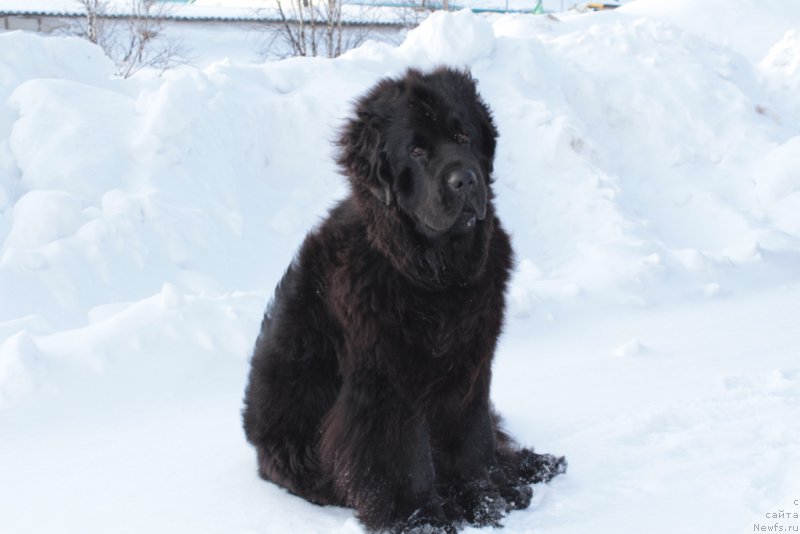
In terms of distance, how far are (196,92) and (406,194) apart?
5.51 m

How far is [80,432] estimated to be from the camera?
4.02 metres

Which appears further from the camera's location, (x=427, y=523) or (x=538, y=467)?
(x=538, y=467)

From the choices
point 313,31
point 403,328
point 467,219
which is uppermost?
point 467,219

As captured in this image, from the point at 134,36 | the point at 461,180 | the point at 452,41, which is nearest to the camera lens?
the point at 461,180

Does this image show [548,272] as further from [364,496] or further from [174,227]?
[364,496]

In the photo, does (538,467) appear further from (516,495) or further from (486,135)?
(486,135)

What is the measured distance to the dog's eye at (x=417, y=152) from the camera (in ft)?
9.82

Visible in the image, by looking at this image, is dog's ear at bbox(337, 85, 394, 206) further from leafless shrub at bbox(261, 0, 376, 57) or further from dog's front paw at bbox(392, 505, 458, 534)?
leafless shrub at bbox(261, 0, 376, 57)

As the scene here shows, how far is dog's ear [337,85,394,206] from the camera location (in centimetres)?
302

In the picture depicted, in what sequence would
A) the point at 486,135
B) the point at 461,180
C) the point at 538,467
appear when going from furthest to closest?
the point at 538,467
the point at 486,135
the point at 461,180

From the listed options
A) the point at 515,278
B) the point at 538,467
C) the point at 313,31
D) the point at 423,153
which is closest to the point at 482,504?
the point at 538,467

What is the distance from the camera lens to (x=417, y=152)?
300 cm

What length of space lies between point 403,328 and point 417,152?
2.04 ft

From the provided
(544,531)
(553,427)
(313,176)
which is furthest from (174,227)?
(544,531)
